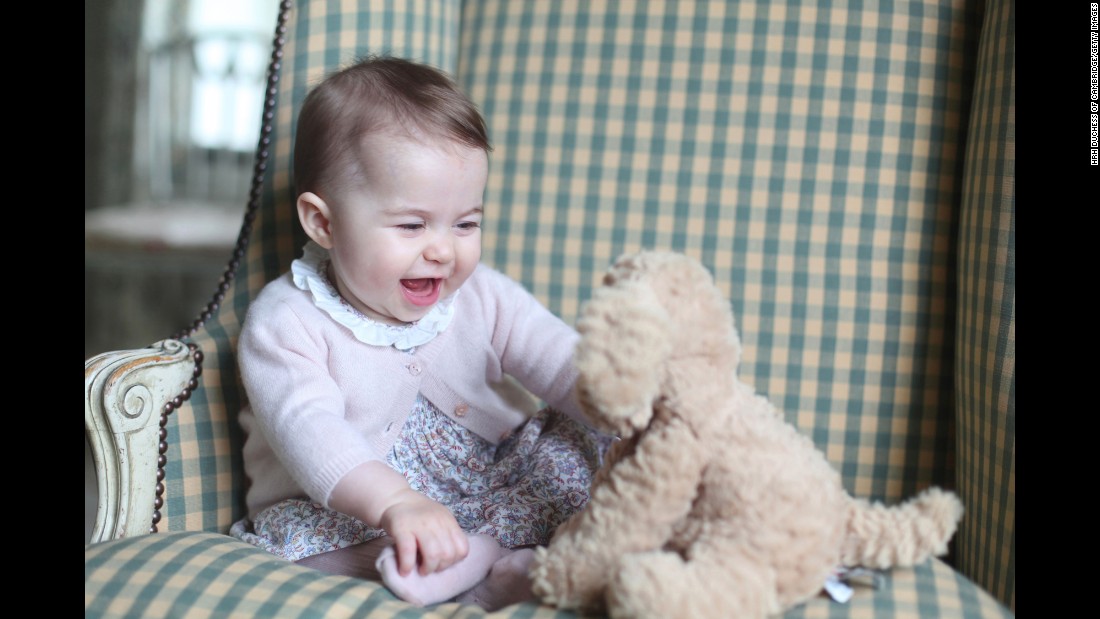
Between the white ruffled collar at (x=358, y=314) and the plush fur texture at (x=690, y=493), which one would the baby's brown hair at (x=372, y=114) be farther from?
the plush fur texture at (x=690, y=493)

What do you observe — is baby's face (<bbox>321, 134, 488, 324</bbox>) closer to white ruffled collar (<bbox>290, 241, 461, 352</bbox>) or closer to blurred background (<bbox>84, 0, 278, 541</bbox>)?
white ruffled collar (<bbox>290, 241, 461, 352</bbox>)

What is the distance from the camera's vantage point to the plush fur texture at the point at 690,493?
692 millimetres

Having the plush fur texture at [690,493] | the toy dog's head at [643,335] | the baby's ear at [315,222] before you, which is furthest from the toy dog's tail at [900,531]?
the baby's ear at [315,222]

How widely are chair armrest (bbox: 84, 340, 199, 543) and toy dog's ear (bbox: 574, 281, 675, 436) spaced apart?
0.56m

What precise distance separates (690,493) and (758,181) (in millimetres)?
578

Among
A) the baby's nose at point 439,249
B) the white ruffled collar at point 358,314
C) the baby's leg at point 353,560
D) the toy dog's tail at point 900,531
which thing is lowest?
the baby's leg at point 353,560

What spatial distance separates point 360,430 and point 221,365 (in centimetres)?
20

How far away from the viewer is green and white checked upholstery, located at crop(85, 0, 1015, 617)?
118cm

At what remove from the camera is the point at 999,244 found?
1.02 m

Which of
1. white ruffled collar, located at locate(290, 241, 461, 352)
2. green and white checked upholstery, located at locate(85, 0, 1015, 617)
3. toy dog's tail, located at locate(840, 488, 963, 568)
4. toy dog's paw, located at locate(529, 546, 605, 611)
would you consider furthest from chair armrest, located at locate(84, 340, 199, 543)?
toy dog's tail, located at locate(840, 488, 963, 568)

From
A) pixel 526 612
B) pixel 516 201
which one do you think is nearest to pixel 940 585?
pixel 526 612

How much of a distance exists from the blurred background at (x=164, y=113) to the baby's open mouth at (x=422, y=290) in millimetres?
2186

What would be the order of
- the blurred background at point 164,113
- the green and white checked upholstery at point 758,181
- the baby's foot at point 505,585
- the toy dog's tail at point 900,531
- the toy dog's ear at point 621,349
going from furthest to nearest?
the blurred background at point 164,113
the green and white checked upholstery at point 758,181
the baby's foot at point 505,585
the toy dog's tail at point 900,531
the toy dog's ear at point 621,349
